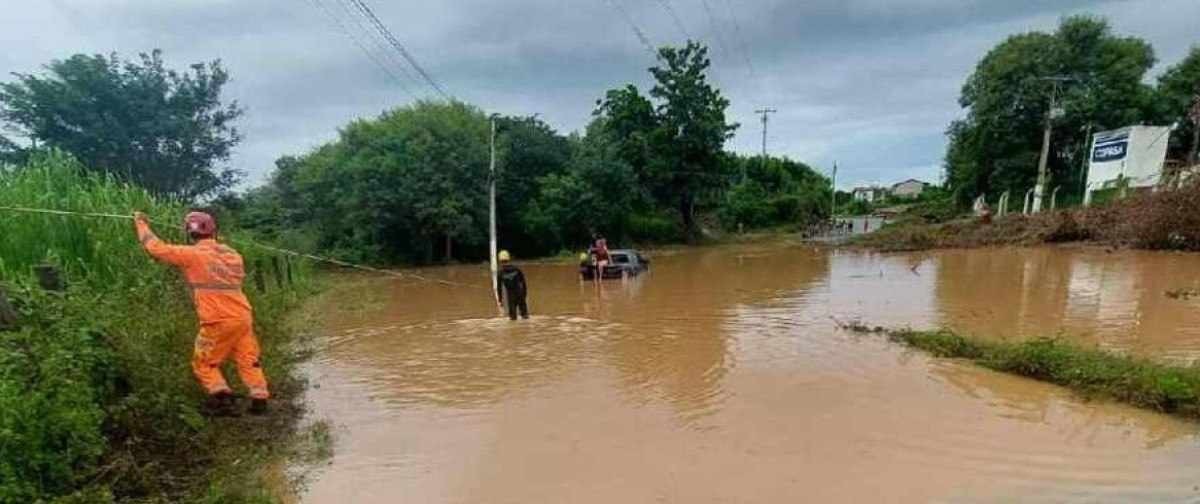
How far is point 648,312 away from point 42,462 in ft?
37.6

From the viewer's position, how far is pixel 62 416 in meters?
3.75

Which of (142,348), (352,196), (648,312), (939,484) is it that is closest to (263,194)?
→ (352,196)

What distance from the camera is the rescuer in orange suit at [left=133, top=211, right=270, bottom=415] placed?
5.73 metres

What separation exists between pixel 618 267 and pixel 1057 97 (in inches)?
1247

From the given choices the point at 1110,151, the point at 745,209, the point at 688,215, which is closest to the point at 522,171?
the point at 688,215

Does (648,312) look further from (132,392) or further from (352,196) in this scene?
(352,196)

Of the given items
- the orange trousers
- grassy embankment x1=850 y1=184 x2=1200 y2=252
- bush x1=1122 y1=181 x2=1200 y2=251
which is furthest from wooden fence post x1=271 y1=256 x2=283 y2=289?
grassy embankment x1=850 y1=184 x2=1200 y2=252

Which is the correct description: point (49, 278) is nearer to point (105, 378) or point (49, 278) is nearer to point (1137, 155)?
point (105, 378)

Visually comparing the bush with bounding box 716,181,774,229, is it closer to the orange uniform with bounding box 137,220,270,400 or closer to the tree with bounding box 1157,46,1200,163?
the tree with bounding box 1157,46,1200,163

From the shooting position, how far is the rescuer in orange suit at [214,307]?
5.73m

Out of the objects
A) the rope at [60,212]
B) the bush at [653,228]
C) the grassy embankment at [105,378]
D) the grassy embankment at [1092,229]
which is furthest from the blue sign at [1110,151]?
the rope at [60,212]

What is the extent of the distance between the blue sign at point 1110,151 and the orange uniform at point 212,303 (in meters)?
37.2

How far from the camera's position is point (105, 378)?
5.02 metres

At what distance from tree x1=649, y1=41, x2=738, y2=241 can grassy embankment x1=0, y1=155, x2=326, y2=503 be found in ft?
122
